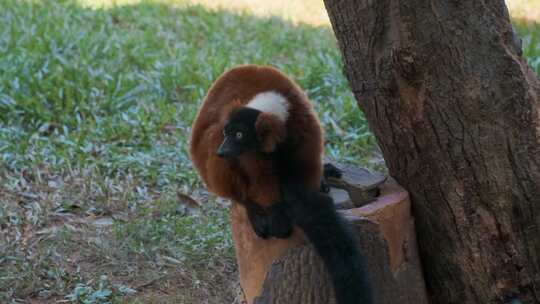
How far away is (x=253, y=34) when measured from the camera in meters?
8.95

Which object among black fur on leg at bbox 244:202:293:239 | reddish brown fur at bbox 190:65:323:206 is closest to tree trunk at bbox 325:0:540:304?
reddish brown fur at bbox 190:65:323:206

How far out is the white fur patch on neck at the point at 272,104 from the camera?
369 cm

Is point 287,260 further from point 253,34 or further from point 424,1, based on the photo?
point 253,34

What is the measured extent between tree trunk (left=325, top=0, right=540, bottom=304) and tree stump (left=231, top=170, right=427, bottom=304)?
0.14 metres

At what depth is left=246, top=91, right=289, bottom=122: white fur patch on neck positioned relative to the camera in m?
3.69

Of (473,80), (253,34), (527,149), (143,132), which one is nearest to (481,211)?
(527,149)

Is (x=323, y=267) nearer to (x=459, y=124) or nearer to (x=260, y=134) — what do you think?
(x=260, y=134)

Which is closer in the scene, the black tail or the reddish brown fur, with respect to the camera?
the black tail

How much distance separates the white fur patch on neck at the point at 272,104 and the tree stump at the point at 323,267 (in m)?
0.50

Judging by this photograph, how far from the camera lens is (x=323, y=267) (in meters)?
3.64

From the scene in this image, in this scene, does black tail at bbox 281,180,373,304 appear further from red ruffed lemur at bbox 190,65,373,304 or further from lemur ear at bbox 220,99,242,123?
lemur ear at bbox 220,99,242,123

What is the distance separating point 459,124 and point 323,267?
862 mm

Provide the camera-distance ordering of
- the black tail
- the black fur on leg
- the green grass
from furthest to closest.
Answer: the green grass
the black fur on leg
the black tail

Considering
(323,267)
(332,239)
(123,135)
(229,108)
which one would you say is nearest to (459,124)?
(332,239)
